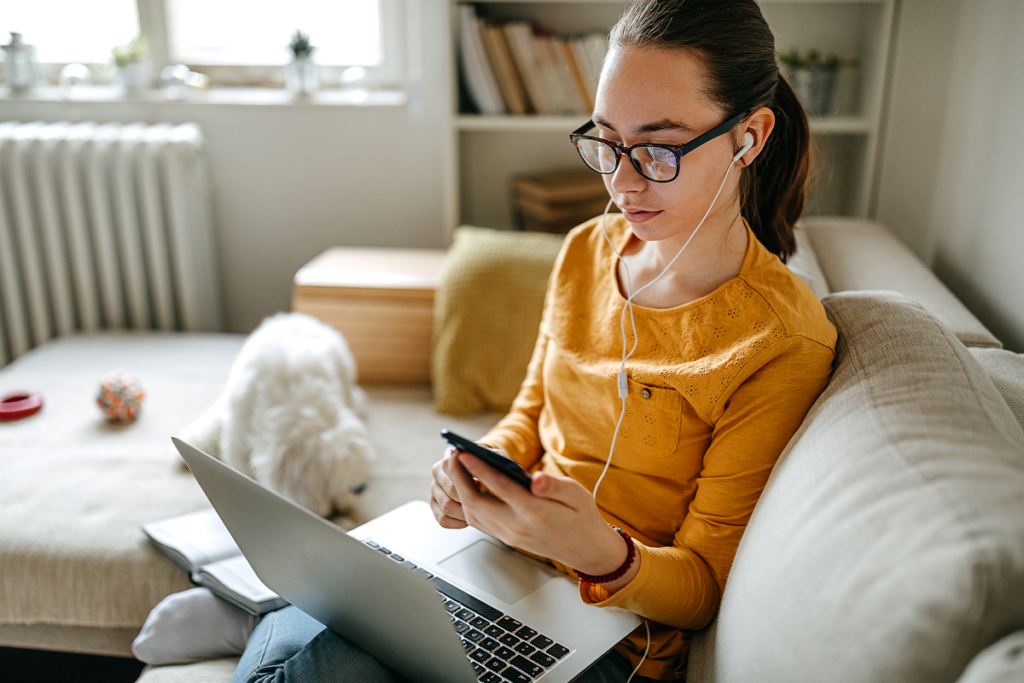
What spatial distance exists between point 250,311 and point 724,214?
2.03m

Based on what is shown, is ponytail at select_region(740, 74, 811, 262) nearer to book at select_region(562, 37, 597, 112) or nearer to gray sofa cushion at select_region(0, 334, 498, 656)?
gray sofa cushion at select_region(0, 334, 498, 656)

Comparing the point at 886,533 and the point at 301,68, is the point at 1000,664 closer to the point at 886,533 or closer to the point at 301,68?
the point at 886,533

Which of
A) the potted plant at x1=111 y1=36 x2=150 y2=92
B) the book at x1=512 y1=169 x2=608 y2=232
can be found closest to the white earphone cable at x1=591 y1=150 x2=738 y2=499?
the book at x1=512 y1=169 x2=608 y2=232

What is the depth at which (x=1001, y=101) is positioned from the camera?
1376mm

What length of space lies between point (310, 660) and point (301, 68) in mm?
1938

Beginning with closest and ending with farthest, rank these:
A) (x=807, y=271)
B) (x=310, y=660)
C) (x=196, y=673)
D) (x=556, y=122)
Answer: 1. (x=310, y=660)
2. (x=196, y=673)
3. (x=807, y=271)
4. (x=556, y=122)

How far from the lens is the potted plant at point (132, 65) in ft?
7.64

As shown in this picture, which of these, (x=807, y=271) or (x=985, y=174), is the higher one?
(x=985, y=174)

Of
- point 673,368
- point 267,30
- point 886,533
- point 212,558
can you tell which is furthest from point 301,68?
point 886,533

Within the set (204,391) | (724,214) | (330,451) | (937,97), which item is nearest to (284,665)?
(330,451)

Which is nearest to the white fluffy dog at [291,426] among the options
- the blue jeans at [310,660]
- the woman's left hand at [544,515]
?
the blue jeans at [310,660]

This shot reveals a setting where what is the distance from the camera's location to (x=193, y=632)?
3.76 feet

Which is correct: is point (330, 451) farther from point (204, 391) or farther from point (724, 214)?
point (724, 214)

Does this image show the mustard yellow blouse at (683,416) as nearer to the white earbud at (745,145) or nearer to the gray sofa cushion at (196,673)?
the white earbud at (745,145)
